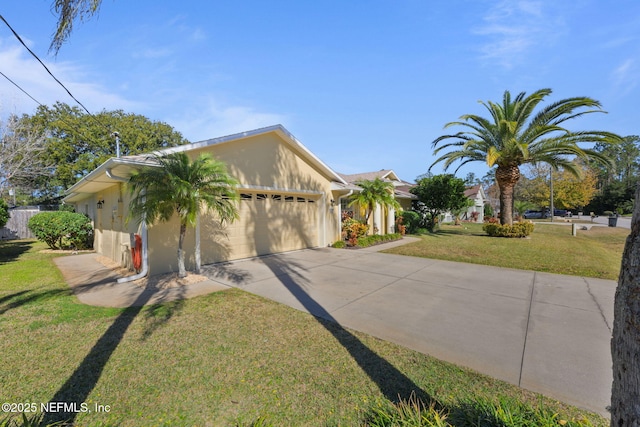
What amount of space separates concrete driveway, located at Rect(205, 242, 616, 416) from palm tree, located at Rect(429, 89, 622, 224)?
30.3ft

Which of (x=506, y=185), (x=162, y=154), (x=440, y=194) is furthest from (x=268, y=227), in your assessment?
(x=506, y=185)

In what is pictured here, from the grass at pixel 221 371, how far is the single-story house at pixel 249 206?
3.50 metres

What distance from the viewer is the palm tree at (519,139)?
44.7ft

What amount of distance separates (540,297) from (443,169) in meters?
11.8

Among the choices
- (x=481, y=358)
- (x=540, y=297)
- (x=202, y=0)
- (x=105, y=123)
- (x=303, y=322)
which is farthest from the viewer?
(x=105, y=123)

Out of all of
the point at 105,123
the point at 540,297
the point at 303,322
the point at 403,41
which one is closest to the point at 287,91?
the point at 403,41

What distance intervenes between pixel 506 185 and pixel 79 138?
34.4m

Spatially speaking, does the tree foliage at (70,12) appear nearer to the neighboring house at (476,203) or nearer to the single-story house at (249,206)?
the single-story house at (249,206)

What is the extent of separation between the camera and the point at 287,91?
37.7 ft

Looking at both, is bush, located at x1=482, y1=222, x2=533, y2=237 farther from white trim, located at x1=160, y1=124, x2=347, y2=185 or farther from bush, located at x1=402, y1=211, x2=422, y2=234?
white trim, located at x1=160, y1=124, x2=347, y2=185

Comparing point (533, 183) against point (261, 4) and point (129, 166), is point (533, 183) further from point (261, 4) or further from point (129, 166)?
point (129, 166)

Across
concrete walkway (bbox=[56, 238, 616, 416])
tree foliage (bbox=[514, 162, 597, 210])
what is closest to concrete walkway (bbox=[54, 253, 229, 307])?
concrete walkway (bbox=[56, 238, 616, 416])

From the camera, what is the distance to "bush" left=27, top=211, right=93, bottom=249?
Result: 1185cm

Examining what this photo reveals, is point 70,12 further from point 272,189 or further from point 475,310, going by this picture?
point 475,310
